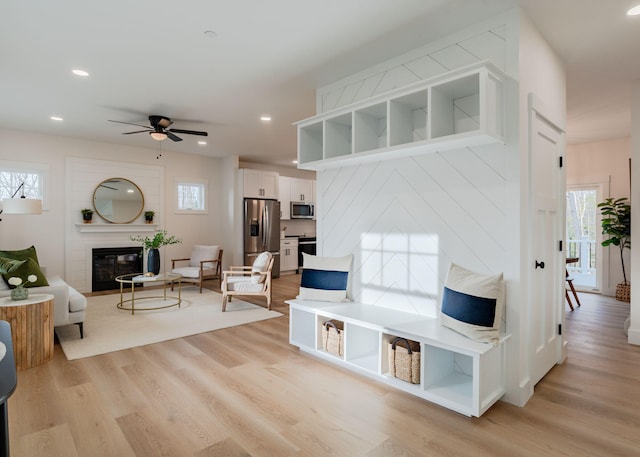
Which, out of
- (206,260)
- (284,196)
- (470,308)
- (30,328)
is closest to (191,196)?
(206,260)

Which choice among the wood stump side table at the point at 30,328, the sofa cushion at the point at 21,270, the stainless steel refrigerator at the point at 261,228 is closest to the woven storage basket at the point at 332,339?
the wood stump side table at the point at 30,328

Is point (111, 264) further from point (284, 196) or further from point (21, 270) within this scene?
point (284, 196)

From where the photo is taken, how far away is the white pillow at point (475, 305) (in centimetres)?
240

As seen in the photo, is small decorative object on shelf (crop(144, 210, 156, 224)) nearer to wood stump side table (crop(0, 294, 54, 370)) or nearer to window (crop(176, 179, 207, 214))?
window (crop(176, 179, 207, 214))

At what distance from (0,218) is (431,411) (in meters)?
6.77

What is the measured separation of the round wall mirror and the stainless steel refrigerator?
7.07 feet

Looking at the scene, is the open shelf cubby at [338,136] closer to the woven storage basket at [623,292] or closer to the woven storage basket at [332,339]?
the woven storage basket at [332,339]

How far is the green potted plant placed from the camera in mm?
5738

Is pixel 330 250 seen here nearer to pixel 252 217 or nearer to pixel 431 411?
pixel 431 411

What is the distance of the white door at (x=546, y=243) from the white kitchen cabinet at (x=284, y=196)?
21.7 ft

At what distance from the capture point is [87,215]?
21.4 ft

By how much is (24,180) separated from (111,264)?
6.37 feet

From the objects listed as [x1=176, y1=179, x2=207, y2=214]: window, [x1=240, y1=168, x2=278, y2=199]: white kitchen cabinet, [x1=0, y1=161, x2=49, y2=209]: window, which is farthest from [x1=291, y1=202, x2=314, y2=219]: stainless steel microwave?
[x1=0, y1=161, x2=49, y2=209]: window

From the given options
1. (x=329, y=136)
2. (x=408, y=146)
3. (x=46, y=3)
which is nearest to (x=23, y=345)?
(x=46, y=3)
